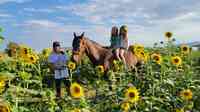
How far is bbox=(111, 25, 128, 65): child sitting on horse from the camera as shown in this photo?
17.6 meters

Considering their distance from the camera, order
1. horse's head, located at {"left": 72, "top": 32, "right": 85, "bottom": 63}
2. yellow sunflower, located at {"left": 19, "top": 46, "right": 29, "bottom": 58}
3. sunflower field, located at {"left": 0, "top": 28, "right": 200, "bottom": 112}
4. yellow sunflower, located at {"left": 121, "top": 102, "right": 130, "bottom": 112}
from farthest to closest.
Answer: horse's head, located at {"left": 72, "top": 32, "right": 85, "bottom": 63} < yellow sunflower, located at {"left": 19, "top": 46, "right": 29, "bottom": 58} < yellow sunflower, located at {"left": 121, "top": 102, "right": 130, "bottom": 112} < sunflower field, located at {"left": 0, "top": 28, "right": 200, "bottom": 112}

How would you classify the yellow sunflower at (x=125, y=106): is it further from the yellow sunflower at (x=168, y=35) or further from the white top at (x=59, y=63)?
the white top at (x=59, y=63)

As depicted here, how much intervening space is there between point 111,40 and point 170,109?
8913 millimetres

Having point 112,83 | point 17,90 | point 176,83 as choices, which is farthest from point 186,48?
point 17,90

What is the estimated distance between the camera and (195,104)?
976cm

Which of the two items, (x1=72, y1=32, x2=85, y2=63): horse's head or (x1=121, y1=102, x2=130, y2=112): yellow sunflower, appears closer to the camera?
(x1=121, y1=102, x2=130, y2=112): yellow sunflower

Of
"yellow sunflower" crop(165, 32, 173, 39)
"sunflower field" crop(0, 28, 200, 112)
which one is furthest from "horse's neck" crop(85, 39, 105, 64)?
"sunflower field" crop(0, 28, 200, 112)

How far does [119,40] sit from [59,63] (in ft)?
10.9

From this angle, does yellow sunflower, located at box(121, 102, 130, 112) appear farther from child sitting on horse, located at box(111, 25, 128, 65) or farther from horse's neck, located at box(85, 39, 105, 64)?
horse's neck, located at box(85, 39, 105, 64)

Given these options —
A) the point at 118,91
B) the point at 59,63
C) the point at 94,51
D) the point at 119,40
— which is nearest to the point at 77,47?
the point at 94,51

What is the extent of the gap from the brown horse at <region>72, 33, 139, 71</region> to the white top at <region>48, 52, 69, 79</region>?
2.29 metres

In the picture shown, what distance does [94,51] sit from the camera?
18.3m

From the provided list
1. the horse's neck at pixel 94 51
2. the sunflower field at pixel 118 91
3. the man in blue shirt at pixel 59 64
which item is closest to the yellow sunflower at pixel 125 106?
the sunflower field at pixel 118 91

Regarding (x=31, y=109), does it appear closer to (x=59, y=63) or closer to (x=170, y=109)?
(x=170, y=109)
